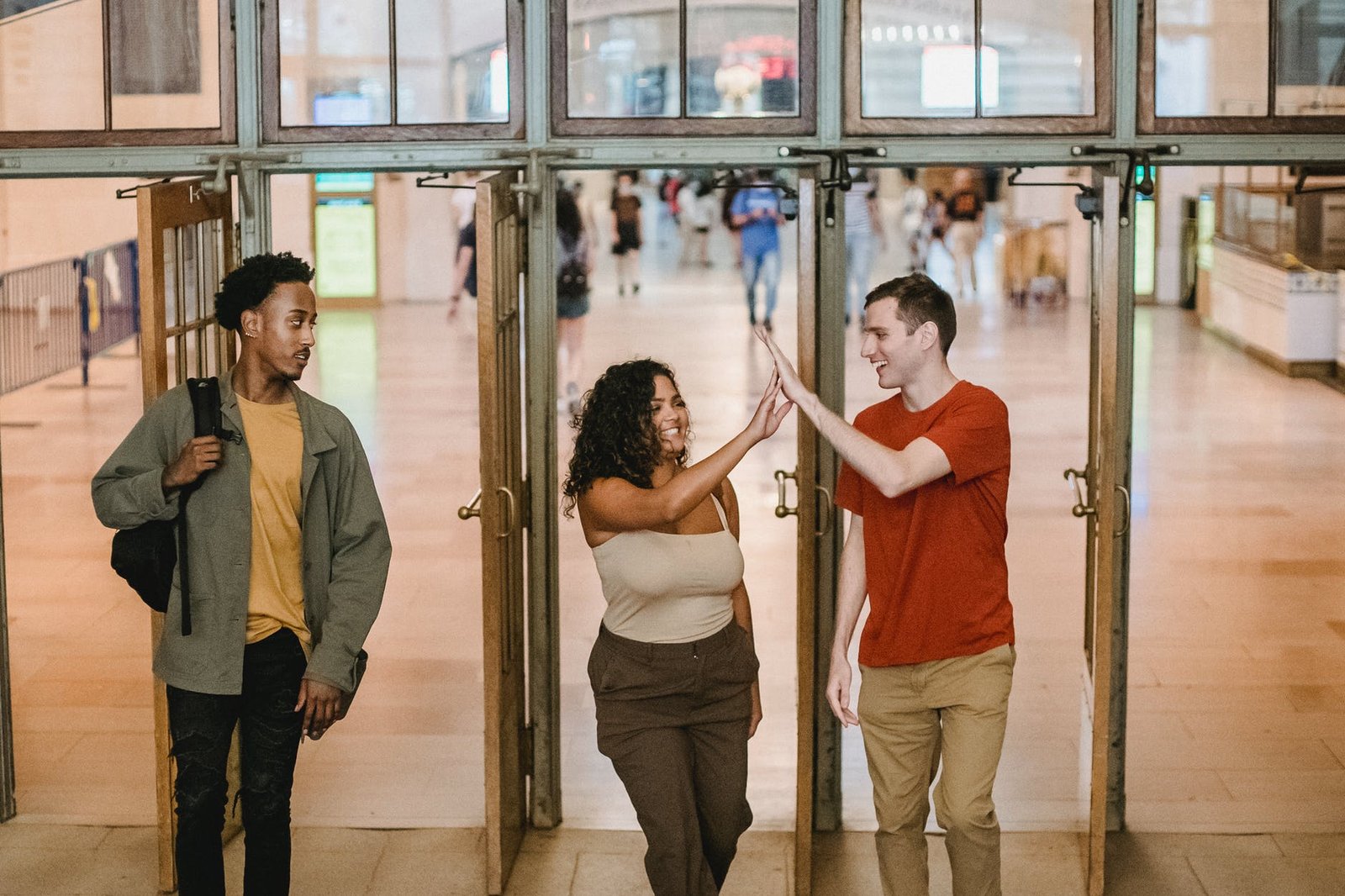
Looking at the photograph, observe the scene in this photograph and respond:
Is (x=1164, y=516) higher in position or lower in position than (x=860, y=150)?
lower

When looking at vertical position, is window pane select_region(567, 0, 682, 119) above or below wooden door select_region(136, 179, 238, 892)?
above

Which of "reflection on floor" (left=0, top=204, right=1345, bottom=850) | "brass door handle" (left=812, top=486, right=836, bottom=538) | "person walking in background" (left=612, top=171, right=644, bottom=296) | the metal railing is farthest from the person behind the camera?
"person walking in background" (left=612, top=171, right=644, bottom=296)

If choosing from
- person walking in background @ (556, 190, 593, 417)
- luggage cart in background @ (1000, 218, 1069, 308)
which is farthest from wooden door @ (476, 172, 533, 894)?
luggage cart in background @ (1000, 218, 1069, 308)

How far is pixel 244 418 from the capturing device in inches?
163

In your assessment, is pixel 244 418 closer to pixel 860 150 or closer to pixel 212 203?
pixel 212 203

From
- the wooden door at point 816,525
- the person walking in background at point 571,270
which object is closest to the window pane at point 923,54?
the wooden door at point 816,525

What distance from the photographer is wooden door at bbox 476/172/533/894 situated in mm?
4723

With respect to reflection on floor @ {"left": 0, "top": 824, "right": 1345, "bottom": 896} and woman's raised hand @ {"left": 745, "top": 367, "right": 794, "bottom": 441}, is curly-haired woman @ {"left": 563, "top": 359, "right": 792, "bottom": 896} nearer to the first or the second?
woman's raised hand @ {"left": 745, "top": 367, "right": 794, "bottom": 441}

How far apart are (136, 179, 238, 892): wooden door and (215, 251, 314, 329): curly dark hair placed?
1.31 ft

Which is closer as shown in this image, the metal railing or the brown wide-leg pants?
the brown wide-leg pants

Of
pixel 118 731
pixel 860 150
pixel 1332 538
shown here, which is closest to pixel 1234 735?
pixel 860 150

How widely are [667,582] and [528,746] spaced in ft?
5.42

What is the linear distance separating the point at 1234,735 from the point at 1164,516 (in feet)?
13.0

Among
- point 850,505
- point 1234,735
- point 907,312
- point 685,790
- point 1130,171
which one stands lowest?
point 1234,735
